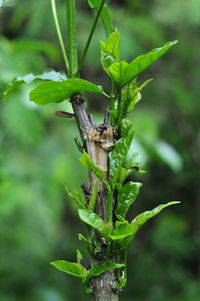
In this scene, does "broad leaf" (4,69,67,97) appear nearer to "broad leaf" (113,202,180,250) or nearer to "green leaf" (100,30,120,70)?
"green leaf" (100,30,120,70)

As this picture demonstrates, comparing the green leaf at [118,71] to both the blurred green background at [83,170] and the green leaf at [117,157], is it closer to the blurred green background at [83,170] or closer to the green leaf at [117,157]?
the green leaf at [117,157]

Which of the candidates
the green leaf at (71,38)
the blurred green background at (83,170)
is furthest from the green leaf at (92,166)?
the blurred green background at (83,170)

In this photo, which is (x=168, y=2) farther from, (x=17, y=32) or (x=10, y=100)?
(x=10, y=100)

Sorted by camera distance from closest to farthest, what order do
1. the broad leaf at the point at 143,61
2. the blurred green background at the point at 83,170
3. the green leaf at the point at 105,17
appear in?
1. the broad leaf at the point at 143,61
2. the green leaf at the point at 105,17
3. the blurred green background at the point at 83,170

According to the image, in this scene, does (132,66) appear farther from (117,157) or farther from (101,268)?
(101,268)

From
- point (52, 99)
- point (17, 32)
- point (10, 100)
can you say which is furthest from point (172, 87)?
point (52, 99)

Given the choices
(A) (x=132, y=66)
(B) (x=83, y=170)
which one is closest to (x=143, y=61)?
(A) (x=132, y=66)
